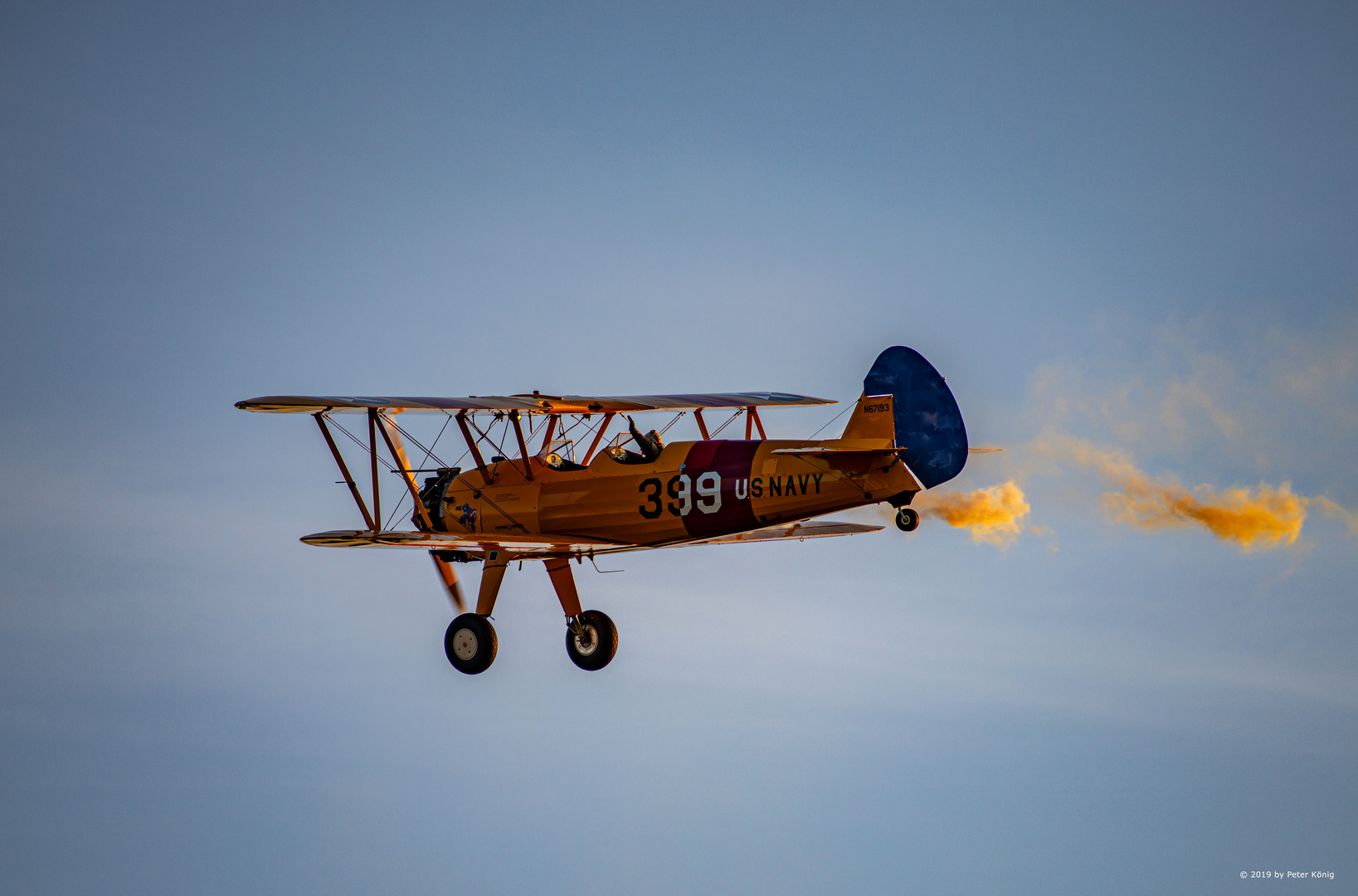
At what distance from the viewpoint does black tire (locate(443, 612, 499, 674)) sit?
73.9 feet

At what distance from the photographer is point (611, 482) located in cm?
2203

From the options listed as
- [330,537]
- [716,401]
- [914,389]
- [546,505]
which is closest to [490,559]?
[546,505]

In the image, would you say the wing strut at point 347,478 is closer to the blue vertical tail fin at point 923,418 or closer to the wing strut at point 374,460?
the wing strut at point 374,460

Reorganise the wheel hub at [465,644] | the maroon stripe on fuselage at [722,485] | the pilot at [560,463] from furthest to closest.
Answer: the pilot at [560,463]
the wheel hub at [465,644]
the maroon stripe on fuselage at [722,485]

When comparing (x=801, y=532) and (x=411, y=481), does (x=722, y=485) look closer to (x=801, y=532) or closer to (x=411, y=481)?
(x=801, y=532)

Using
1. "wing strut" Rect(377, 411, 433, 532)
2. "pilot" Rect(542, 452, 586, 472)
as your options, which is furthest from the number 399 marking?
"wing strut" Rect(377, 411, 433, 532)

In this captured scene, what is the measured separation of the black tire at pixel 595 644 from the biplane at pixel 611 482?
0.07ft

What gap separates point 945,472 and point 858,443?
1.22 m

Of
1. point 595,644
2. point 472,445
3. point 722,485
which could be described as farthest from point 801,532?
point 472,445

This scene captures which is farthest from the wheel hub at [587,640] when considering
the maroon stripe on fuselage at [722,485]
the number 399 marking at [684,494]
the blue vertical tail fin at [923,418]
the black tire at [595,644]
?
the blue vertical tail fin at [923,418]

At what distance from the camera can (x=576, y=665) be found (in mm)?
22422

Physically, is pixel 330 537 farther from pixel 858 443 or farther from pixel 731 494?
pixel 858 443

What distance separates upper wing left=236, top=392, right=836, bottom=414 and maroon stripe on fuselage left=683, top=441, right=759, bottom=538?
1714 millimetres

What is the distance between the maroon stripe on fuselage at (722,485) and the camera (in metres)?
21.2
